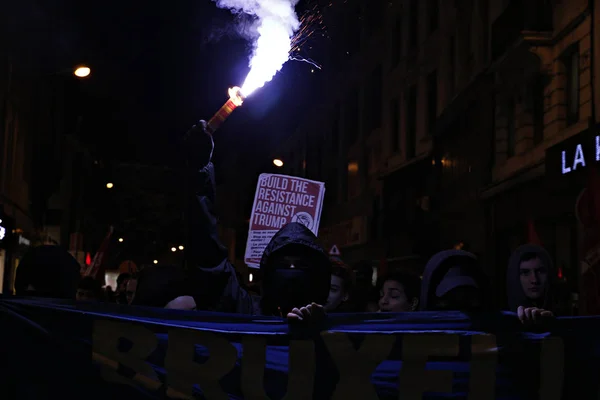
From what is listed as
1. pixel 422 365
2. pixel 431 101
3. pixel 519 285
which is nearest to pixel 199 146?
pixel 422 365

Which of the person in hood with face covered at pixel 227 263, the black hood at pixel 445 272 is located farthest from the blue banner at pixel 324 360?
the black hood at pixel 445 272

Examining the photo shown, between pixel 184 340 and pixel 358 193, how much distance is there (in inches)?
1176

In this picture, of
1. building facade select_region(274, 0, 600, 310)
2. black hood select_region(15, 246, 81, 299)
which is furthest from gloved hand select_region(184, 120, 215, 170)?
building facade select_region(274, 0, 600, 310)

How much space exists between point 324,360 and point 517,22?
16.3 meters

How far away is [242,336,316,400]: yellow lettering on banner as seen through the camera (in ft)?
13.6

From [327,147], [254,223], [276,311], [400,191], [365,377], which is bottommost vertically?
[365,377]

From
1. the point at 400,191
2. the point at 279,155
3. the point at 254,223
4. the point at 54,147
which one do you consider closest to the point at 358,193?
the point at 400,191

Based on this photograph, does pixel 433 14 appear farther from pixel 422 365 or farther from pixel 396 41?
pixel 422 365

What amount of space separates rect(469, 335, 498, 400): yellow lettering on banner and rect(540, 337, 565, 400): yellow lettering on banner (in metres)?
0.24

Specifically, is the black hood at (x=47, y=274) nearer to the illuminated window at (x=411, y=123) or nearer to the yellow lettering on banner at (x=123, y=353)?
the yellow lettering on banner at (x=123, y=353)

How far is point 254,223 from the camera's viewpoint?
9688 mm

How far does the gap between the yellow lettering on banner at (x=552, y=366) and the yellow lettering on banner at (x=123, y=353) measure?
192 centimetres

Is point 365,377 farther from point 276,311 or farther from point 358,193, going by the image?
point 358,193

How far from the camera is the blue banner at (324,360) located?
4148 mm
